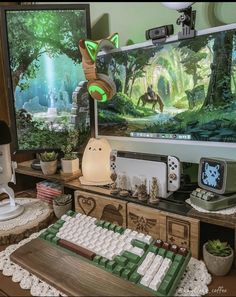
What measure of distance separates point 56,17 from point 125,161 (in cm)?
76

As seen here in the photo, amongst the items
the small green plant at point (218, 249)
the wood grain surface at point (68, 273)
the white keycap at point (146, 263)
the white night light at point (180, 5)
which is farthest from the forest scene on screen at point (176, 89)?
the wood grain surface at point (68, 273)

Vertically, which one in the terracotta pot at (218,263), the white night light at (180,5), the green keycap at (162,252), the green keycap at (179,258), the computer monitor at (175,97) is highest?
the white night light at (180,5)

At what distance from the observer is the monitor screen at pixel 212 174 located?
2.57 ft

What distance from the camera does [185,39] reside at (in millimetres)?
919

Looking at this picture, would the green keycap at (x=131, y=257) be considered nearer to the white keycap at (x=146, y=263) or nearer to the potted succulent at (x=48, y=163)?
the white keycap at (x=146, y=263)

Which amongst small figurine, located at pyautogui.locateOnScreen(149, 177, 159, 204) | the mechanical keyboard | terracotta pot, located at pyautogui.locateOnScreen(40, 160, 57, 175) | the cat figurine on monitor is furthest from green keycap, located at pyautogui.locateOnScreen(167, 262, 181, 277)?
terracotta pot, located at pyautogui.locateOnScreen(40, 160, 57, 175)

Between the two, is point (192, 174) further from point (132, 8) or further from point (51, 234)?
point (132, 8)

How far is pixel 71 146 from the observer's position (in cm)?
118

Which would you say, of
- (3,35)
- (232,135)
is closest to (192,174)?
(232,135)

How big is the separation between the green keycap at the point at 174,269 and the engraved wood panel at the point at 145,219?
16 centimetres

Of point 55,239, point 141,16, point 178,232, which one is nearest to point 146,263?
point 178,232

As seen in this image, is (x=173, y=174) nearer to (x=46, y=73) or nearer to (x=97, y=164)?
(x=97, y=164)

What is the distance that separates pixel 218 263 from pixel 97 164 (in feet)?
1.74

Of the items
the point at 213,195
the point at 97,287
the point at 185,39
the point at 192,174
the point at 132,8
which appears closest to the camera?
the point at 97,287
